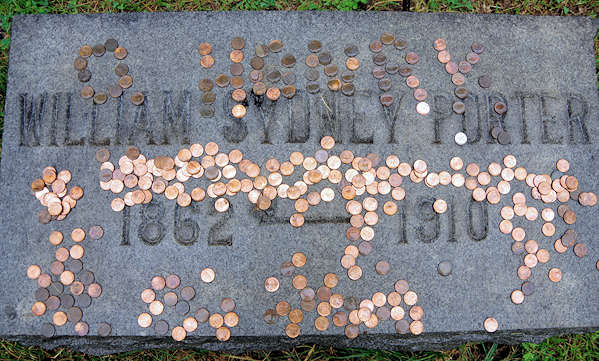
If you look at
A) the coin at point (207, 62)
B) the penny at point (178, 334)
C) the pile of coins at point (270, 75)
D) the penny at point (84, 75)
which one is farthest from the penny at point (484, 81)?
the penny at point (84, 75)

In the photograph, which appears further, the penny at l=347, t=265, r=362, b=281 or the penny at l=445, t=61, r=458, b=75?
the penny at l=445, t=61, r=458, b=75

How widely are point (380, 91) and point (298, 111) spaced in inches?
17.9

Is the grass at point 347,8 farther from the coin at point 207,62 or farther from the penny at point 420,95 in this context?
the penny at point 420,95

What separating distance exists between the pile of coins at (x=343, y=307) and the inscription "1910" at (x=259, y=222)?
262 millimetres

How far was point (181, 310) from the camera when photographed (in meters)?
2.06

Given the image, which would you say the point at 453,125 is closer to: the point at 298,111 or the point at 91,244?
the point at 298,111

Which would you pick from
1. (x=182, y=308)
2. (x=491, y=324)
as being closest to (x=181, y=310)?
(x=182, y=308)

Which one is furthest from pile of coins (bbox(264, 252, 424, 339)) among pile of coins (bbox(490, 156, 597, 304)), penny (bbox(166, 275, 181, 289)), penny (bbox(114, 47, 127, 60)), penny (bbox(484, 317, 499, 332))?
penny (bbox(114, 47, 127, 60))

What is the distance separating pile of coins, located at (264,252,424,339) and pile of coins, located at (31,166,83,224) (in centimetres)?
108

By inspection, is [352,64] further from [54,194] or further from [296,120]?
[54,194]

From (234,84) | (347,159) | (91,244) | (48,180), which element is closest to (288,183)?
(347,159)

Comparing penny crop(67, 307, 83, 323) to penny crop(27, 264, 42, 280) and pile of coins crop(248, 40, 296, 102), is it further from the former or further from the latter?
pile of coins crop(248, 40, 296, 102)

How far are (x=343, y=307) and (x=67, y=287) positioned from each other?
138cm

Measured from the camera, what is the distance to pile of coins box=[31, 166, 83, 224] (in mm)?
2135
